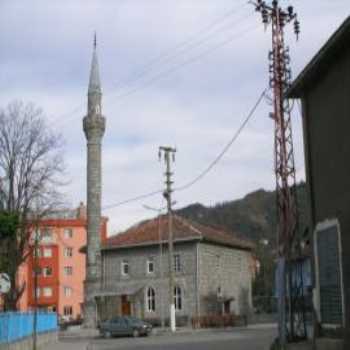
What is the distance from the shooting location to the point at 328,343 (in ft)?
53.3

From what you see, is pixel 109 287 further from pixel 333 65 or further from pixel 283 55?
pixel 333 65

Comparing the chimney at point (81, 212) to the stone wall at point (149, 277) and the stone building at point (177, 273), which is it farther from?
the stone wall at point (149, 277)

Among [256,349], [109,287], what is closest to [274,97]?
[256,349]

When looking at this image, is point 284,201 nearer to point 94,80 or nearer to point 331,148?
point 331,148

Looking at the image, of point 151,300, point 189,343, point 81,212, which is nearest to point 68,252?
point 81,212

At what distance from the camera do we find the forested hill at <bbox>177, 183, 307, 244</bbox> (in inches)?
5126

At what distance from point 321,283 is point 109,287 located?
47594mm

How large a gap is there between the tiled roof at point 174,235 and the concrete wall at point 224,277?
0.72 metres

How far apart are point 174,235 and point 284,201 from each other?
3294 cm

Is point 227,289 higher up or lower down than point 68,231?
lower down

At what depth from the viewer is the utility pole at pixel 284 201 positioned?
885 inches

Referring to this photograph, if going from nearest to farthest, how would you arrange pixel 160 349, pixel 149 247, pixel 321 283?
pixel 321 283, pixel 160 349, pixel 149 247

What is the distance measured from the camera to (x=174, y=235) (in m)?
60.0

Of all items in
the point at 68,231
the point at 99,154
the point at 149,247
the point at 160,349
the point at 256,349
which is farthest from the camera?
the point at 68,231
